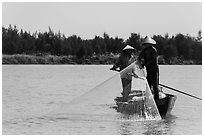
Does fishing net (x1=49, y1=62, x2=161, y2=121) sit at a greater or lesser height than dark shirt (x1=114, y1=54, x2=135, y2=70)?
lesser

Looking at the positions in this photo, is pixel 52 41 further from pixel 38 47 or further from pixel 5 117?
pixel 5 117

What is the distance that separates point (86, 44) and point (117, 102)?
44711 millimetres

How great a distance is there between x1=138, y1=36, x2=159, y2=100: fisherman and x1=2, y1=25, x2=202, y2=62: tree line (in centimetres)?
3850

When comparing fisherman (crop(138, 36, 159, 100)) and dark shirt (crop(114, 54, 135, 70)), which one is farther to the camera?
dark shirt (crop(114, 54, 135, 70))

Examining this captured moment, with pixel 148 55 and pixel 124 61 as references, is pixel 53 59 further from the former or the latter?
pixel 148 55

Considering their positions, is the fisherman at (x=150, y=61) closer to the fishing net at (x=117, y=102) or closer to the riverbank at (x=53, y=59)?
the fishing net at (x=117, y=102)

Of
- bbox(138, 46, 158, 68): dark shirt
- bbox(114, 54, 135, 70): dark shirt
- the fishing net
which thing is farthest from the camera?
bbox(114, 54, 135, 70): dark shirt

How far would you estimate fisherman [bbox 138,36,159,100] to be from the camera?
32.8ft

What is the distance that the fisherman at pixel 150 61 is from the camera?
999 centimetres

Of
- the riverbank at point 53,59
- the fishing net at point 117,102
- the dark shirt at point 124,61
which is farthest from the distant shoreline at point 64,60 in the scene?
the fishing net at point 117,102

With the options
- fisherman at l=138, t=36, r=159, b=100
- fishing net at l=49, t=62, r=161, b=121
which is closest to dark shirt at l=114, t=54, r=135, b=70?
fisherman at l=138, t=36, r=159, b=100

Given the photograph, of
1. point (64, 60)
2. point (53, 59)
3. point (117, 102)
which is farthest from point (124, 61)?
point (64, 60)

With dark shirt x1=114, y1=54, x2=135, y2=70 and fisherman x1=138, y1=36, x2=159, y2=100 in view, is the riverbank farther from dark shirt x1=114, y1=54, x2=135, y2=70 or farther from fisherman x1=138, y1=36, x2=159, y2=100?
fisherman x1=138, y1=36, x2=159, y2=100

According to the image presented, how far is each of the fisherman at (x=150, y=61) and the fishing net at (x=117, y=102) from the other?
0.33m
